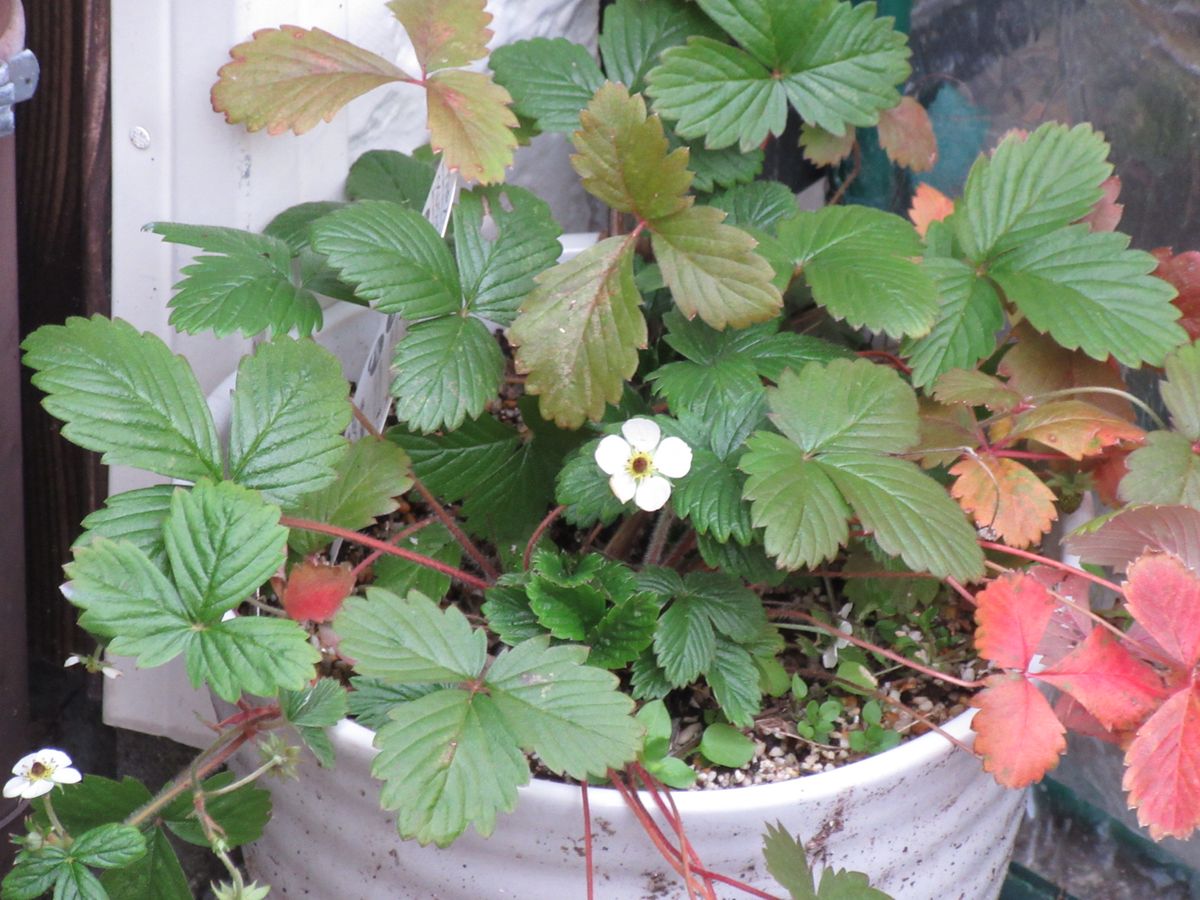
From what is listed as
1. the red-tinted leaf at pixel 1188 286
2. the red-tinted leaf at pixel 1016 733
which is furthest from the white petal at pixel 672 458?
the red-tinted leaf at pixel 1188 286

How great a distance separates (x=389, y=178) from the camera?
1010 mm

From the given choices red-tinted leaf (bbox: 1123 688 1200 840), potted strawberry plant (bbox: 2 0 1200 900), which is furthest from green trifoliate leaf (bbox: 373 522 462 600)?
red-tinted leaf (bbox: 1123 688 1200 840)

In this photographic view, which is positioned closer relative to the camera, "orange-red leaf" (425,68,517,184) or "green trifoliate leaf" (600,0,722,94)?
"orange-red leaf" (425,68,517,184)

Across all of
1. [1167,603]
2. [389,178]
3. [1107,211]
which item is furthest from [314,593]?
[1107,211]

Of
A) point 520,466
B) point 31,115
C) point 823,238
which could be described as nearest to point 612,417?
point 520,466

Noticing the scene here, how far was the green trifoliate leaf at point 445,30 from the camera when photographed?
2.93 ft

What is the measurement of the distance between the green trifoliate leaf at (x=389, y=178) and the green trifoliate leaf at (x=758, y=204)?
24 centimetres

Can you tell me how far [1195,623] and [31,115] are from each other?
93cm

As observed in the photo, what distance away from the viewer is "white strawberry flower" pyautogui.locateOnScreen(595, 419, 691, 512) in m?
0.72

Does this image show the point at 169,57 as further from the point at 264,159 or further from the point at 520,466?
the point at 520,466

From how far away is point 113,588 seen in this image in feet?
2.15

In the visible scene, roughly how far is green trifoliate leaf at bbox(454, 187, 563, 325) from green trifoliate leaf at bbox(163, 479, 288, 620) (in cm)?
22

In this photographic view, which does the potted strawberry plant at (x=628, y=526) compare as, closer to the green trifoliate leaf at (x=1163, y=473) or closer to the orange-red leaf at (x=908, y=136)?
the green trifoliate leaf at (x=1163, y=473)

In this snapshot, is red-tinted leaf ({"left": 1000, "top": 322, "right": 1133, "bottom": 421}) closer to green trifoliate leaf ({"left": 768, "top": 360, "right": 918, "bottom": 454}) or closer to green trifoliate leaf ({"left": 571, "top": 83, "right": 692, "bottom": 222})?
green trifoliate leaf ({"left": 768, "top": 360, "right": 918, "bottom": 454})
